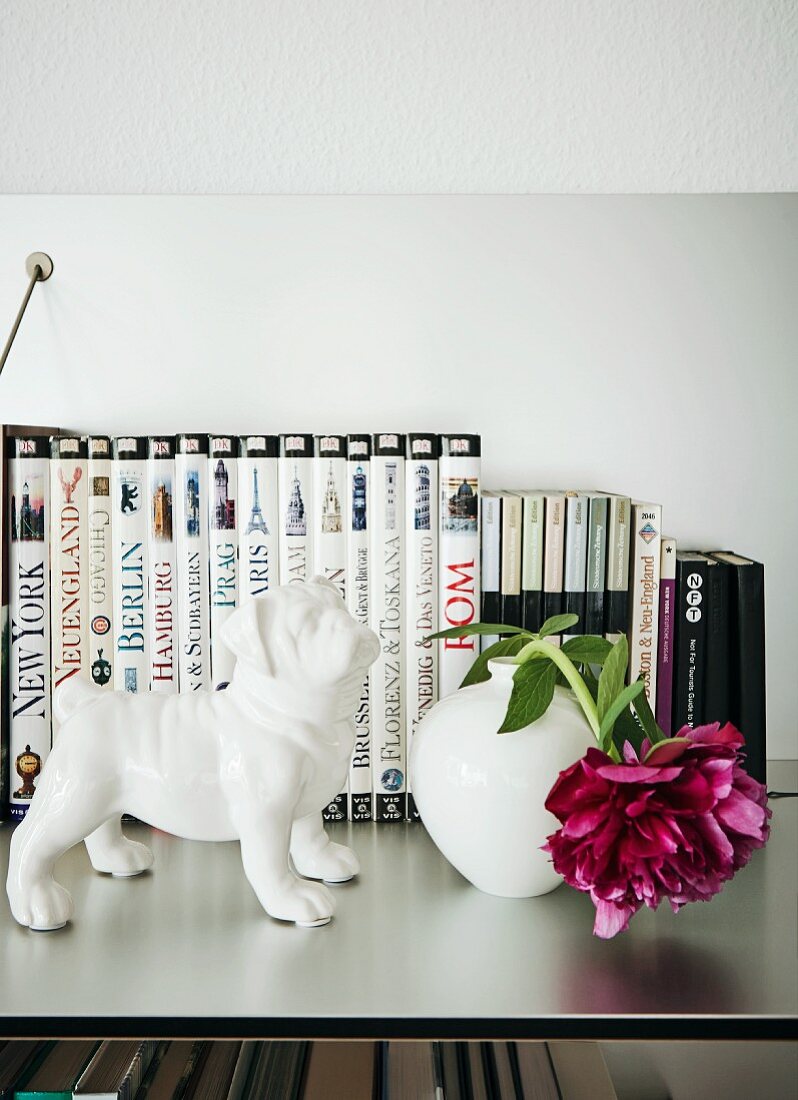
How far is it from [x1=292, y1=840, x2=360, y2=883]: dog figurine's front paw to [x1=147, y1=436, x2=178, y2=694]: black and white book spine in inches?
7.4

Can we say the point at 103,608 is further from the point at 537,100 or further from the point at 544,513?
the point at 537,100

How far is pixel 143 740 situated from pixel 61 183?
0.58m

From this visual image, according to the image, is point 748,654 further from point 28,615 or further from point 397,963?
point 28,615

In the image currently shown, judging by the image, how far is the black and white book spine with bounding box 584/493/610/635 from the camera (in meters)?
0.79

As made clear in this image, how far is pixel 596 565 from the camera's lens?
0.79m

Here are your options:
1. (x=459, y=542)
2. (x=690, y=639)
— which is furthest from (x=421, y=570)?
(x=690, y=639)

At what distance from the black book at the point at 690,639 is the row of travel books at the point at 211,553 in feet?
0.62

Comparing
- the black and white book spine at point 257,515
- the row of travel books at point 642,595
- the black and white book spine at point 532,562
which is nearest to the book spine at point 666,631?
the row of travel books at point 642,595

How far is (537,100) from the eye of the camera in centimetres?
91

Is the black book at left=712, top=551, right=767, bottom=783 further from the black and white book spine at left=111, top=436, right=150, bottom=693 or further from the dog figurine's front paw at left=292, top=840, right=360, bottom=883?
the black and white book spine at left=111, top=436, right=150, bottom=693

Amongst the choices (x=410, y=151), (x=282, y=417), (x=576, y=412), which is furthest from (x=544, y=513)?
(x=410, y=151)

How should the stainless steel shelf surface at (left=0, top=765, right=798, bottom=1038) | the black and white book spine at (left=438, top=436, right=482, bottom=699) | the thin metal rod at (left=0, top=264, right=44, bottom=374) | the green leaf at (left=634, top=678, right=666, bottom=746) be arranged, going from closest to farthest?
the stainless steel shelf surface at (left=0, top=765, right=798, bottom=1038) → the green leaf at (left=634, top=678, right=666, bottom=746) → the black and white book spine at (left=438, top=436, right=482, bottom=699) → the thin metal rod at (left=0, top=264, right=44, bottom=374)

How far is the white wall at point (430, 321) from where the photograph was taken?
0.90 m

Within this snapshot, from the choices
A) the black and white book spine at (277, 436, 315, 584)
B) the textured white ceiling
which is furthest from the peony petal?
the textured white ceiling
